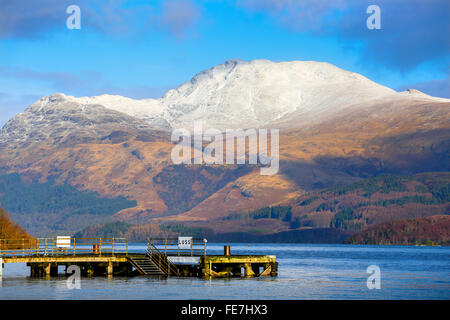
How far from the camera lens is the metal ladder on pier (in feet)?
318

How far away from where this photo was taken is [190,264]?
97688 millimetres

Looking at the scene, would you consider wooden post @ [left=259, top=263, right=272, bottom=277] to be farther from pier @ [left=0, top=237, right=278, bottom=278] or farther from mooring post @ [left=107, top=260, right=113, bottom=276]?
mooring post @ [left=107, top=260, right=113, bottom=276]

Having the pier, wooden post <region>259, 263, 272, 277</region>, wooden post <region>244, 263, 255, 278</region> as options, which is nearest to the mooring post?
the pier

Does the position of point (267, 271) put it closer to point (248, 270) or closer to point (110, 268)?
point (248, 270)

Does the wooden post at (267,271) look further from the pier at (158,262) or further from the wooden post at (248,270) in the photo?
the wooden post at (248,270)

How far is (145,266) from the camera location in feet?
321

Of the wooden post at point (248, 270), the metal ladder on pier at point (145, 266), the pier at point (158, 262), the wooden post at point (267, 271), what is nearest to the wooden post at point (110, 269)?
the pier at point (158, 262)

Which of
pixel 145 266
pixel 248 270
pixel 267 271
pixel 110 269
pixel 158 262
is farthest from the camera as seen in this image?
pixel 267 271

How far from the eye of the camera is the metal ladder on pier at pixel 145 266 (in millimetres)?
97000

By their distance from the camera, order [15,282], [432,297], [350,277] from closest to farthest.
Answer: [432,297], [15,282], [350,277]

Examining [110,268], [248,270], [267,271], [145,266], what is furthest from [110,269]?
[267,271]
